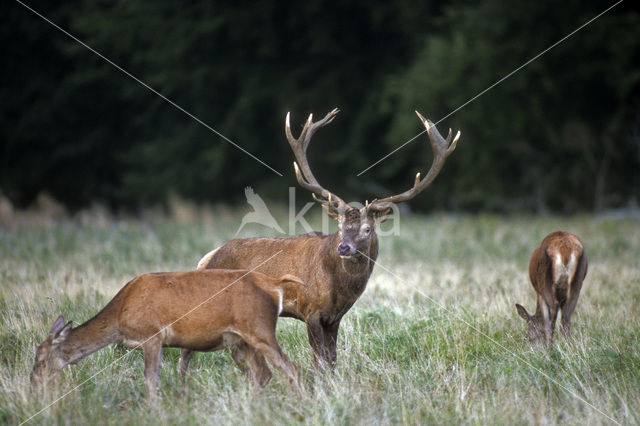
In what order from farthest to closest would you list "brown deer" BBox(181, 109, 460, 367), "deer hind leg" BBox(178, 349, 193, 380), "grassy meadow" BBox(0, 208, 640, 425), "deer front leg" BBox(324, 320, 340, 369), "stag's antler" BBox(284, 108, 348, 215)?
"stag's antler" BBox(284, 108, 348, 215)
"brown deer" BBox(181, 109, 460, 367)
"deer front leg" BBox(324, 320, 340, 369)
"deer hind leg" BBox(178, 349, 193, 380)
"grassy meadow" BBox(0, 208, 640, 425)

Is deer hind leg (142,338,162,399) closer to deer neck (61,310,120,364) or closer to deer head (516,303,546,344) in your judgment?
deer neck (61,310,120,364)

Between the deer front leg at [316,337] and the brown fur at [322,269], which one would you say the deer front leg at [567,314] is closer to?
the brown fur at [322,269]

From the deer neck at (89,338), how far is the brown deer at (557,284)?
11.7 feet

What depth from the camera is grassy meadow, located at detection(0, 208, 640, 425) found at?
5.10 m

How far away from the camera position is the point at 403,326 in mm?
7027

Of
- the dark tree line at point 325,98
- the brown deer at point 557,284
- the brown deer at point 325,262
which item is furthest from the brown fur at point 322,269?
the dark tree line at point 325,98

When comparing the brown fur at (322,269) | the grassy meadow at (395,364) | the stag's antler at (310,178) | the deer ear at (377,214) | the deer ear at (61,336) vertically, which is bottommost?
the grassy meadow at (395,364)

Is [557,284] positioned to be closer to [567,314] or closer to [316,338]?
[567,314]

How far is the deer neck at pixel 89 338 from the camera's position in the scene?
5.47 metres

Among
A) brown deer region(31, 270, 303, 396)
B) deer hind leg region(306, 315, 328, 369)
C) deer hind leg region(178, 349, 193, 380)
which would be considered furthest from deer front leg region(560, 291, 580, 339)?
deer hind leg region(178, 349, 193, 380)

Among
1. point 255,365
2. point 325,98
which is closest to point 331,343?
point 255,365

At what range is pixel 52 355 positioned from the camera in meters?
5.45

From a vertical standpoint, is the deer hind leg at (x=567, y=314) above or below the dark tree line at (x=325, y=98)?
below

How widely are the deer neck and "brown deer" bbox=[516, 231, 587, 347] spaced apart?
3563 mm
